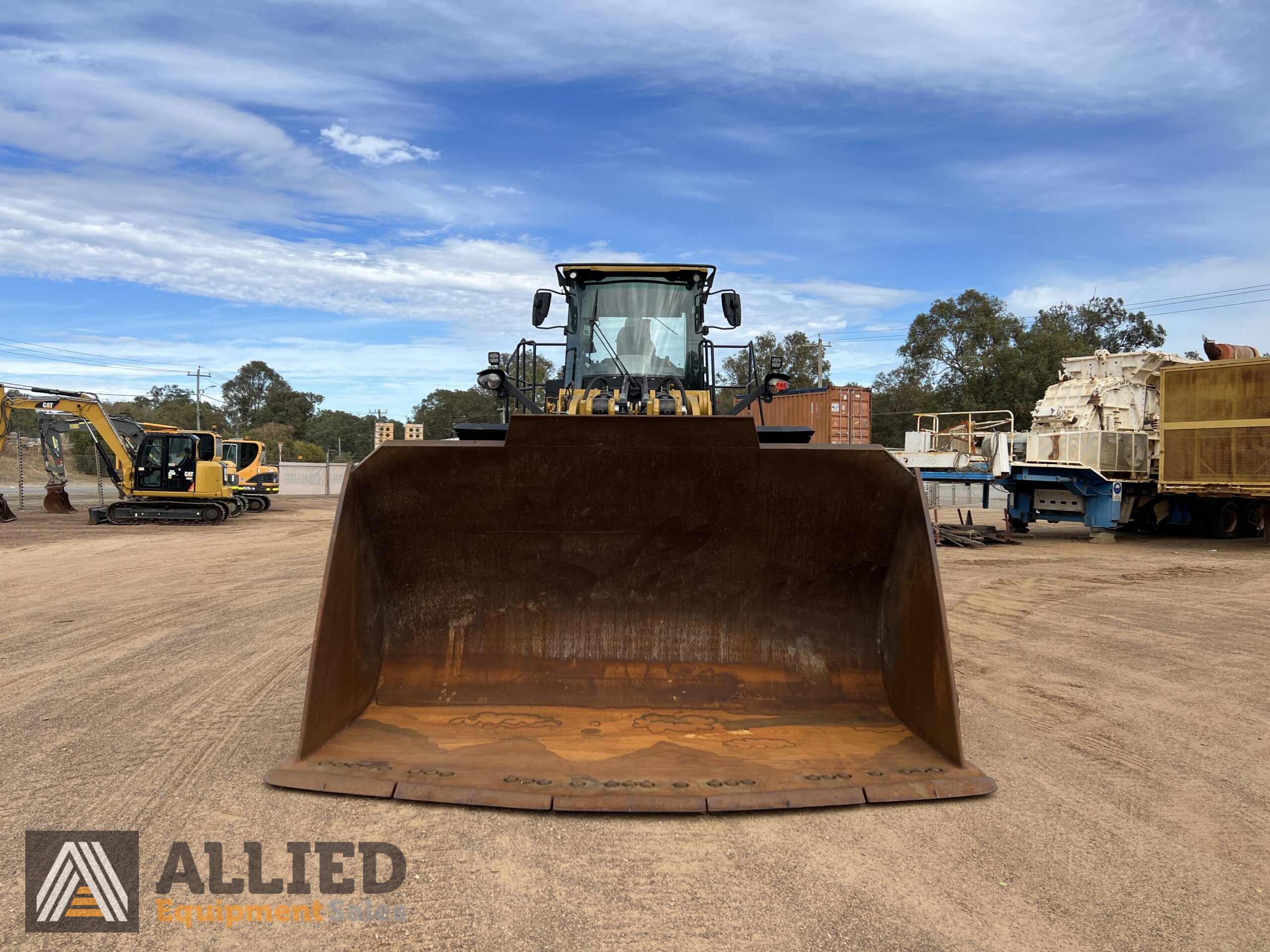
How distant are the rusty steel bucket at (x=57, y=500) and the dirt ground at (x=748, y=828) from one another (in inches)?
739

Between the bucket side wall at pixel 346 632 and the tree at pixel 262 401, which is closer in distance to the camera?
the bucket side wall at pixel 346 632

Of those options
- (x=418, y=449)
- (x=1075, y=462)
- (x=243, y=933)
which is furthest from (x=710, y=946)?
(x=1075, y=462)

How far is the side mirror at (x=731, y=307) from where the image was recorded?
254 inches

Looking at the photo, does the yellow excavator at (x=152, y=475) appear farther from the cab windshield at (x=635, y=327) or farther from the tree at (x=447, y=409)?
the tree at (x=447, y=409)

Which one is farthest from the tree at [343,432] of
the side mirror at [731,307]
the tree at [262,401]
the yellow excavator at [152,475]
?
the side mirror at [731,307]

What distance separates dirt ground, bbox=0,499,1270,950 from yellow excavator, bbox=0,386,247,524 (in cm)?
1476

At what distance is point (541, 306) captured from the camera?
644 cm

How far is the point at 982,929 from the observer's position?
2.44m

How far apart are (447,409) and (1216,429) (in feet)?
185

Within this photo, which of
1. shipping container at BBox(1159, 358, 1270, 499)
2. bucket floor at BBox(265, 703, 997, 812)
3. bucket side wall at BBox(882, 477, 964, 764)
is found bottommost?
bucket floor at BBox(265, 703, 997, 812)

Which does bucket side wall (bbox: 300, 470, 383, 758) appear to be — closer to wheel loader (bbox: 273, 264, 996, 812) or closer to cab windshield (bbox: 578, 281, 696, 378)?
wheel loader (bbox: 273, 264, 996, 812)

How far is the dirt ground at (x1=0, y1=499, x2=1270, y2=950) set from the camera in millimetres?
2432

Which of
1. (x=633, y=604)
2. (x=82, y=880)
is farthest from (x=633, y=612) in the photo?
(x=82, y=880)

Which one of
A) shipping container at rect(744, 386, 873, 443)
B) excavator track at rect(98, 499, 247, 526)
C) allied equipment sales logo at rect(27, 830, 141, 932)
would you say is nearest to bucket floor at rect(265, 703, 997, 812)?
allied equipment sales logo at rect(27, 830, 141, 932)
